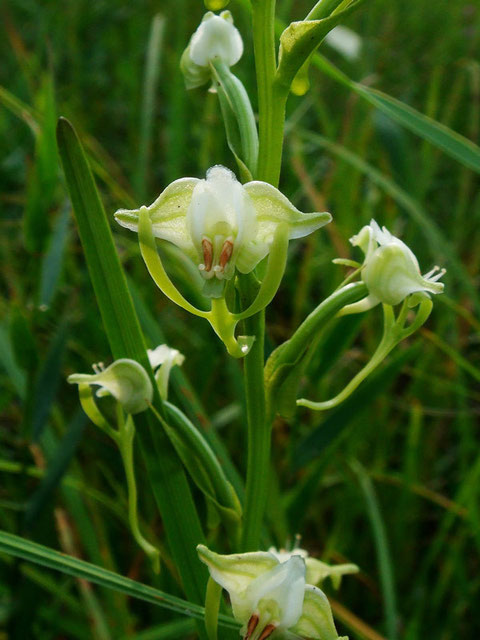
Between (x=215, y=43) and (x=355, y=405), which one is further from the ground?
(x=215, y=43)

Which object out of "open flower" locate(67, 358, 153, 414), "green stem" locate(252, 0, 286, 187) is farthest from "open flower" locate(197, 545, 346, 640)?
"green stem" locate(252, 0, 286, 187)

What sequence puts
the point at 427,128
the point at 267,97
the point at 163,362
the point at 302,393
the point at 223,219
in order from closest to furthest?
the point at 223,219, the point at 267,97, the point at 163,362, the point at 427,128, the point at 302,393

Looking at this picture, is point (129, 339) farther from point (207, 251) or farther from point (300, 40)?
point (300, 40)

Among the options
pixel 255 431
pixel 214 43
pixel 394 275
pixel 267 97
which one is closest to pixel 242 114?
pixel 267 97

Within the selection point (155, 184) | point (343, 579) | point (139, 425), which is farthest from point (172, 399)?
point (155, 184)

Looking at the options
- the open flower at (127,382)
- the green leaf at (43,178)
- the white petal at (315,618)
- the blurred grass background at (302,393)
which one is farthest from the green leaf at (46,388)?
the white petal at (315,618)

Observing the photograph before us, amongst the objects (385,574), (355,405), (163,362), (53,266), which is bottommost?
(385,574)
